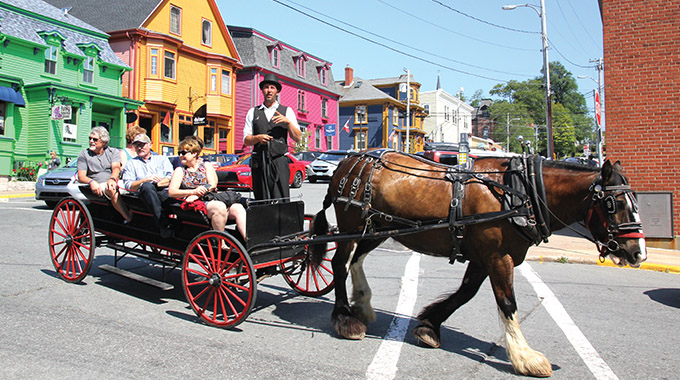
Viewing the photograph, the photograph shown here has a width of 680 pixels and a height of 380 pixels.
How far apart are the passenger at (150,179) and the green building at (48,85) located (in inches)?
770

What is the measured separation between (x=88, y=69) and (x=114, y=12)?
5875 millimetres

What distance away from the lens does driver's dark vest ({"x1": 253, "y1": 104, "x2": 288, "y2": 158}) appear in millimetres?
5398

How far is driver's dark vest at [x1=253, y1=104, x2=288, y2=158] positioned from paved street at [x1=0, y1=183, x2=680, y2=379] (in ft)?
5.75

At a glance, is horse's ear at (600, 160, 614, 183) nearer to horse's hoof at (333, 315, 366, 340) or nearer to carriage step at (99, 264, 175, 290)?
horse's hoof at (333, 315, 366, 340)

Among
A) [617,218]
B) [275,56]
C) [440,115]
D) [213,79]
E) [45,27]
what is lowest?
[617,218]

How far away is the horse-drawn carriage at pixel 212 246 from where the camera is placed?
15.3 feet

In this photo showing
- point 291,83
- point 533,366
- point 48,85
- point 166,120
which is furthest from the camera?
point 291,83

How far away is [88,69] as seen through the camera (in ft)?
85.9

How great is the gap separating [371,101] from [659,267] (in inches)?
1885

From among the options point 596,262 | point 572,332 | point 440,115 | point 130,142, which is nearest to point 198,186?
point 130,142

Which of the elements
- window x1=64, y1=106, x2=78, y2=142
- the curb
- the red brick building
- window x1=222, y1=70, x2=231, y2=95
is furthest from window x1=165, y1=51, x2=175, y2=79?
the curb

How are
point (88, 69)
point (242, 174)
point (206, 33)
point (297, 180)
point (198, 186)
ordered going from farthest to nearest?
point (206, 33)
point (88, 69)
point (297, 180)
point (242, 174)
point (198, 186)

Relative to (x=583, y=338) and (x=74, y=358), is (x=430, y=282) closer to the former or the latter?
(x=583, y=338)

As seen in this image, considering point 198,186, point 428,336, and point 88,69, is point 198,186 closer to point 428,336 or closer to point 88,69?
point 428,336
